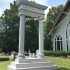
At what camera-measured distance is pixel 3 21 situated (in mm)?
58375

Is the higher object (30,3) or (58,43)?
(30,3)

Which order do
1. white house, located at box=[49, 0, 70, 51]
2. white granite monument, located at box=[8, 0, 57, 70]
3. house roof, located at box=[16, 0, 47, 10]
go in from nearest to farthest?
white granite monument, located at box=[8, 0, 57, 70], house roof, located at box=[16, 0, 47, 10], white house, located at box=[49, 0, 70, 51]

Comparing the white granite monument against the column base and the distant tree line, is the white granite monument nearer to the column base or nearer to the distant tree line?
the column base

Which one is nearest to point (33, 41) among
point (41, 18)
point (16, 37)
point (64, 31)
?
point (16, 37)

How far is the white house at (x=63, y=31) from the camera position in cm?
3512

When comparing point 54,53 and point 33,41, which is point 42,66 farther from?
point 33,41

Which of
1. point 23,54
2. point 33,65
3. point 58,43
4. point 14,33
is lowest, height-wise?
point 33,65

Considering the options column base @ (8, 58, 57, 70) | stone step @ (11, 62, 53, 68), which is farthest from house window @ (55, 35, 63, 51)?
stone step @ (11, 62, 53, 68)

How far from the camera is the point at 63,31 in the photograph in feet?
119

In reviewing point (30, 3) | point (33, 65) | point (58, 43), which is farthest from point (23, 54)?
Result: point (58, 43)

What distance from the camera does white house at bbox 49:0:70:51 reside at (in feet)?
115

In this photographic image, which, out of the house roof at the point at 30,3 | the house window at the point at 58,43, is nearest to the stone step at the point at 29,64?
the house roof at the point at 30,3

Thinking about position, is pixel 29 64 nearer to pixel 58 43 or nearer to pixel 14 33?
pixel 58 43

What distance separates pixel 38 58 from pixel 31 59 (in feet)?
3.02
